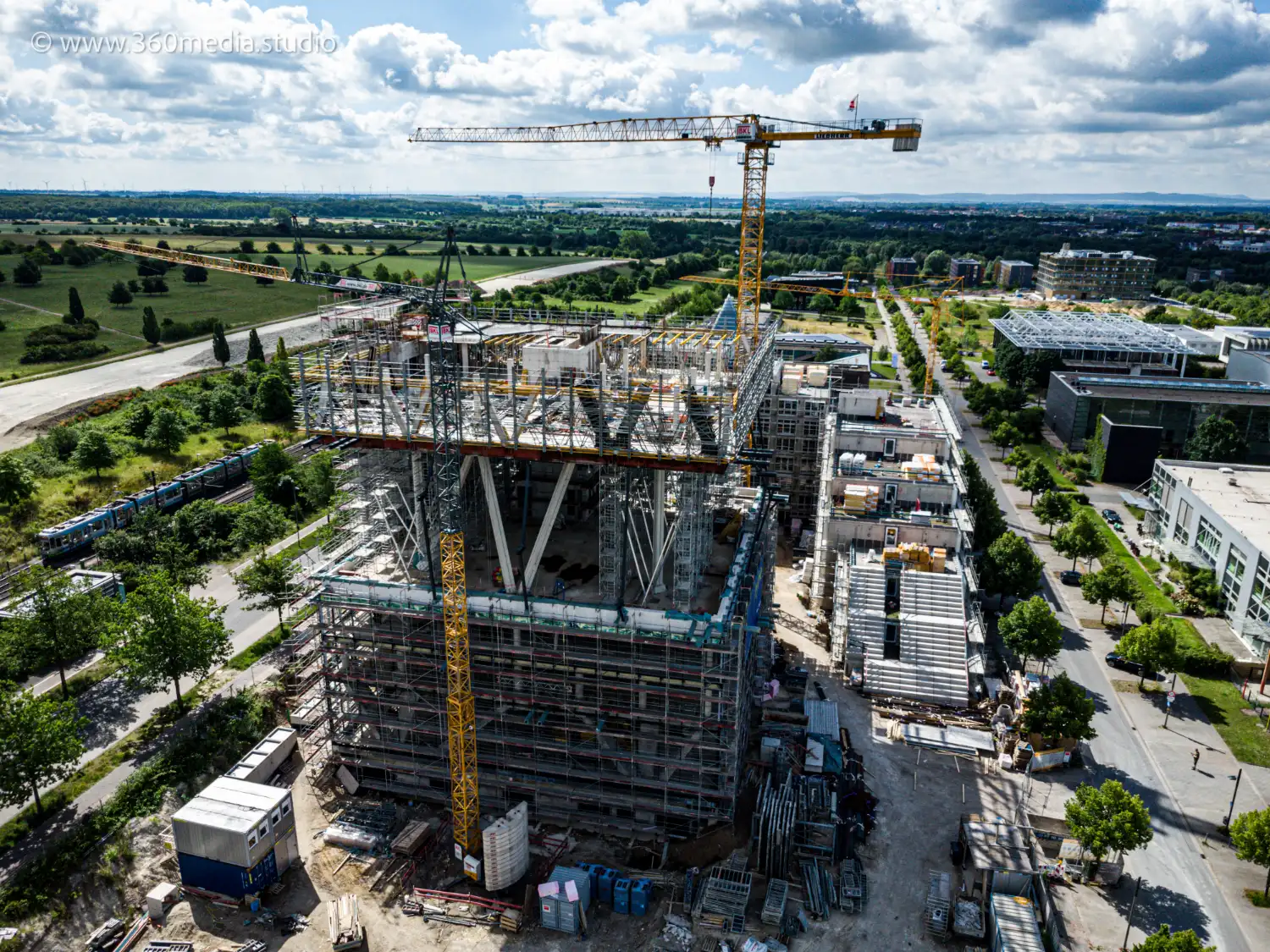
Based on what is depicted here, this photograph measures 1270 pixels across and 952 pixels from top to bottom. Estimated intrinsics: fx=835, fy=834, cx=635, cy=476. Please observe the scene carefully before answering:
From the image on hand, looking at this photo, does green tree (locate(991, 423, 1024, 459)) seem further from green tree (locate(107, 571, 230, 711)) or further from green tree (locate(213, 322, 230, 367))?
green tree (locate(213, 322, 230, 367))

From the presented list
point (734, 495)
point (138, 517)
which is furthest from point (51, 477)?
point (734, 495)

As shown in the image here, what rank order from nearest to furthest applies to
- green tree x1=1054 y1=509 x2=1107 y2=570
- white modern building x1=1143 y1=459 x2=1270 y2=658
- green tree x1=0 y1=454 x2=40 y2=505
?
white modern building x1=1143 y1=459 x2=1270 y2=658 → green tree x1=1054 y1=509 x2=1107 y2=570 → green tree x1=0 y1=454 x2=40 y2=505

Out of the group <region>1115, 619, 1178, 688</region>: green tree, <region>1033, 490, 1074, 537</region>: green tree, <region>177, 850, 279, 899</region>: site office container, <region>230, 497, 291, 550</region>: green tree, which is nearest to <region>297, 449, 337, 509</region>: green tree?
<region>230, 497, 291, 550</region>: green tree

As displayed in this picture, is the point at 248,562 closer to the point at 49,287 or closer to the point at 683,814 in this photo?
the point at 683,814

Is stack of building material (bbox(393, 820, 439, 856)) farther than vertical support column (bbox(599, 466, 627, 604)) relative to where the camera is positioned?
No

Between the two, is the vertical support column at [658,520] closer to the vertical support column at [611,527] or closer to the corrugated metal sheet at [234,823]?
the vertical support column at [611,527]

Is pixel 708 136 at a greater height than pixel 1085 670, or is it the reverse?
pixel 708 136
